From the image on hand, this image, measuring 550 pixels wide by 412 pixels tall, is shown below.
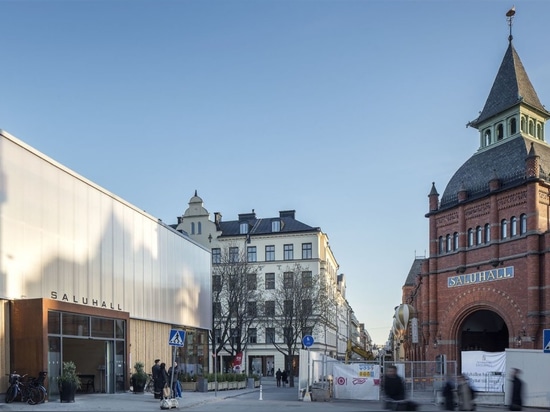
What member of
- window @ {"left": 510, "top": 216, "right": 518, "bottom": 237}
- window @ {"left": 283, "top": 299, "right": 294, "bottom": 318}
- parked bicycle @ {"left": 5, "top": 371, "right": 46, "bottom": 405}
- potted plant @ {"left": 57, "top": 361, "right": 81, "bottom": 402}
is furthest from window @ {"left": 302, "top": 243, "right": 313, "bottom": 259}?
parked bicycle @ {"left": 5, "top": 371, "right": 46, "bottom": 405}

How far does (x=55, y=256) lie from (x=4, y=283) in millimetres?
3066

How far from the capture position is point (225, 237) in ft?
242

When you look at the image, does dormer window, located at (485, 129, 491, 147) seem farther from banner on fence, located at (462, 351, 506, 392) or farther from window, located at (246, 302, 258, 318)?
window, located at (246, 302, 258, 318)

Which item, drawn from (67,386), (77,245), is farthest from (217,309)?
(67,386)

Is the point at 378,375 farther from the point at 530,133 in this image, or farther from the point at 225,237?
the point at 225,237

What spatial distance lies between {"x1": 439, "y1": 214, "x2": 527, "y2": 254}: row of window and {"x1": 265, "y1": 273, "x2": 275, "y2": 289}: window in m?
28.7

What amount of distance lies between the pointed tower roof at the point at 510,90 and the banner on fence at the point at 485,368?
890 inches

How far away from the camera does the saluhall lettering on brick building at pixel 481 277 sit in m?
39.4

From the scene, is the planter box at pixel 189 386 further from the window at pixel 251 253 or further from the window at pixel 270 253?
the window at pixel 251 253

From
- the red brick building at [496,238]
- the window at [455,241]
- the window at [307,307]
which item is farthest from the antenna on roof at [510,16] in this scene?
the window at [307,307]

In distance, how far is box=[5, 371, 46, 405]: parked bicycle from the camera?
19656mm

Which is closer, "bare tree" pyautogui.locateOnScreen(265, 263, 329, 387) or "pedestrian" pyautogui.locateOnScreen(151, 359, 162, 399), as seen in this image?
"pedestrian" pyautogui.locateOnScreen(151, 359, 162, 399)

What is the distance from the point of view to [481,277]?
41.7 meters

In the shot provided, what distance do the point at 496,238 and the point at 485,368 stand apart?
1345cm
